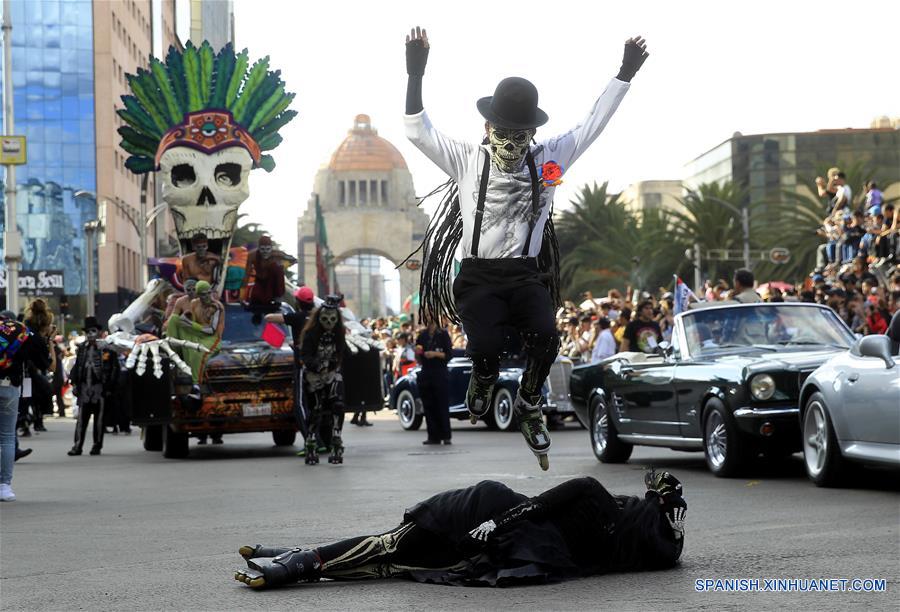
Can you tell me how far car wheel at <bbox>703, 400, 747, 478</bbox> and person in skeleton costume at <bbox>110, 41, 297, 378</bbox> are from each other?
334 inches

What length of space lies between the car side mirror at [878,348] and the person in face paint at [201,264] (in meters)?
10.9

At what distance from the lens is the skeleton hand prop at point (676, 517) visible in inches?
312

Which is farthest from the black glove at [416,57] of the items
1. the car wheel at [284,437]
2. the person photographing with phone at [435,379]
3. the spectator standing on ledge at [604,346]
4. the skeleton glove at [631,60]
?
the spectator standing on ledge at [604,346]

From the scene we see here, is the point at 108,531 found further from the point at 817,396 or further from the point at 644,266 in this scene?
the point at 644,266

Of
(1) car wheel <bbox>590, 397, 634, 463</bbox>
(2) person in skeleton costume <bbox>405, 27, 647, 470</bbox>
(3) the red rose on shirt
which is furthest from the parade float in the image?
(3) the red rose on shirt

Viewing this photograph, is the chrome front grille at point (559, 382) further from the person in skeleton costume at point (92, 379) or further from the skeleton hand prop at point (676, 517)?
the skeleton hand prop at point (676, 517)

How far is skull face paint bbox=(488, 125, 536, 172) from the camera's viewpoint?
22.5ft

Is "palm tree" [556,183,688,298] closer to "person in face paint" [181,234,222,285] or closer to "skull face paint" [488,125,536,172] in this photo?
"person in face paint" [181,234,222,285]

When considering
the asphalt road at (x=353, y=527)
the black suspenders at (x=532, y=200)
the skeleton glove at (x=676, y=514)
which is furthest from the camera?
the skeleton glove at (x=676, y=514)

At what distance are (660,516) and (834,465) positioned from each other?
482 centimetres

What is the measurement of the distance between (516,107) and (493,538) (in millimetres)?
2175

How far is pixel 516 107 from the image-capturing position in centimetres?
675

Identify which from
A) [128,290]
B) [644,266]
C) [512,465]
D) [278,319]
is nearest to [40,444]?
[278,319]

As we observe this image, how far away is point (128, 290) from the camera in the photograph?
88625 millimetres
